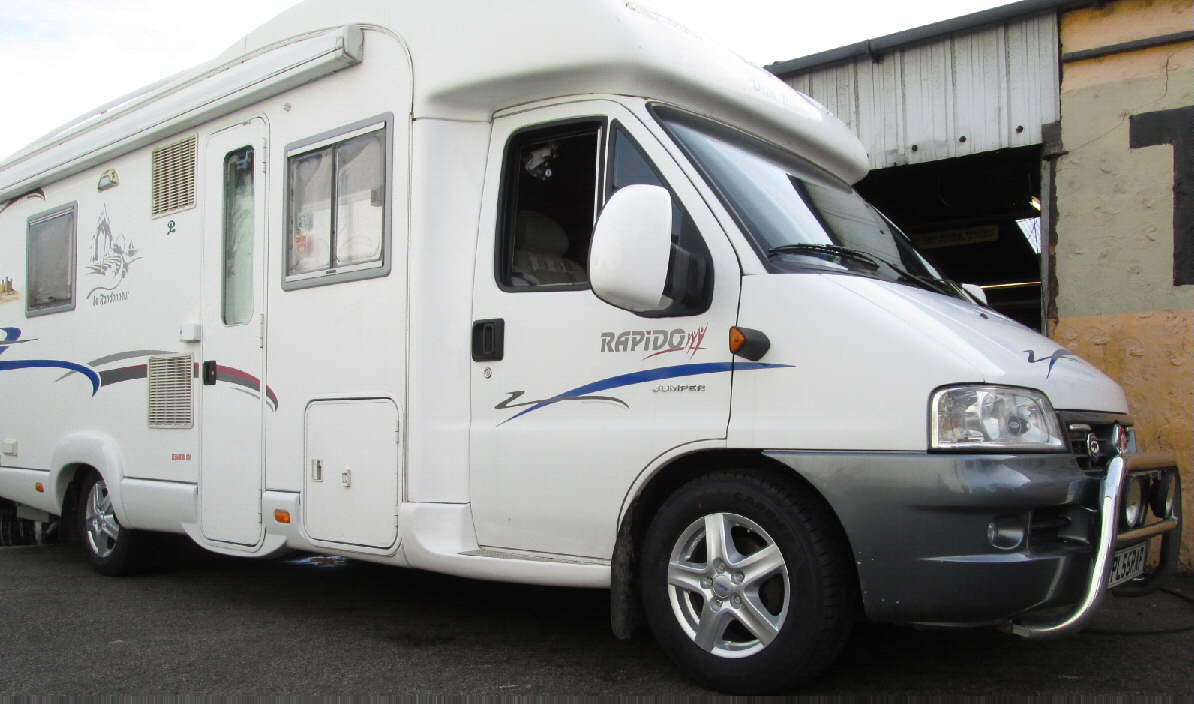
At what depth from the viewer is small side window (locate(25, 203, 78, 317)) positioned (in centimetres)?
686

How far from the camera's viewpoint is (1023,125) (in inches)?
267

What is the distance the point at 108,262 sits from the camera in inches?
255

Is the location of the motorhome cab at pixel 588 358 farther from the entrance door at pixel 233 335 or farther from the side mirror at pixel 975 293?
the side mirror at pixel 975 293

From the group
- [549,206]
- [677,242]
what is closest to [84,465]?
[549,206]

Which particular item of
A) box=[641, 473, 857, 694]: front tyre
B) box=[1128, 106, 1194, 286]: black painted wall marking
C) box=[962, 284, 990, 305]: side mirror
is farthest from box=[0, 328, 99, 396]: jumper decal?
box=[1128, 106, 1194, 286]: black painted wall marking

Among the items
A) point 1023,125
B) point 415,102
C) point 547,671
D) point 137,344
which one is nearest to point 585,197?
point 415,102

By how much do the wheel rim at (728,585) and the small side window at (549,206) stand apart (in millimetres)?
1146

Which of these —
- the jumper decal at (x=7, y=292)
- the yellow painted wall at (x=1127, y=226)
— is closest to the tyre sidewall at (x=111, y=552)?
the jumper decal at (x=7, y=292)

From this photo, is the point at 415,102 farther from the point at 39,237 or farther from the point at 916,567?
the point at 39,237

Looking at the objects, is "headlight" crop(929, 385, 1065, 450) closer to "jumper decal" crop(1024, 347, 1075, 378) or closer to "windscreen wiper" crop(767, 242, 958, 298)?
"jumper decal" crop(1024, 347, 1075, 378)

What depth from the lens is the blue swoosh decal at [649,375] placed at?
371 centimetres

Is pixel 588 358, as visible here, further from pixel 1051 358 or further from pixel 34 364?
pixel 34 364

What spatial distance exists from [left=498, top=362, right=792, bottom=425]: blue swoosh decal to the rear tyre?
3441 millimetres

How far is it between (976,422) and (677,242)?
126 centimetres
